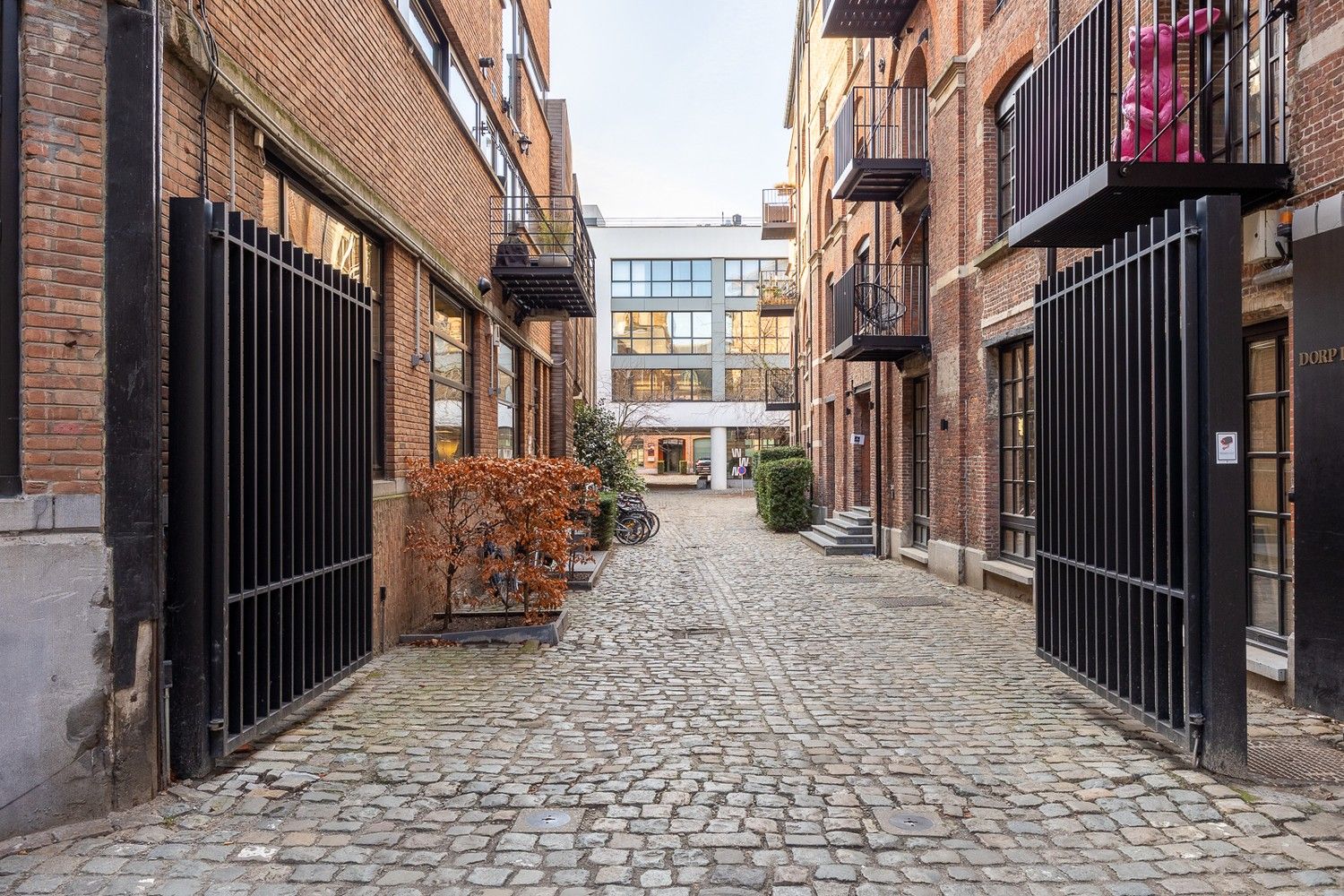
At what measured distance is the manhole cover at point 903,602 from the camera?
9.88 meters

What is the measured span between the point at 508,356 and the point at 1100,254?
1038cm

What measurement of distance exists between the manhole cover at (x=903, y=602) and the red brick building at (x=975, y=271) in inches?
36.5

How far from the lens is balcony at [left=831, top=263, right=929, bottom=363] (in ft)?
43.7

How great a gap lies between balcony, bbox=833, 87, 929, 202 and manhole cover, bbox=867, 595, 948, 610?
6680mm

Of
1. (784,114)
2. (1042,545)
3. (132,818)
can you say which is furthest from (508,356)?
(784,114)

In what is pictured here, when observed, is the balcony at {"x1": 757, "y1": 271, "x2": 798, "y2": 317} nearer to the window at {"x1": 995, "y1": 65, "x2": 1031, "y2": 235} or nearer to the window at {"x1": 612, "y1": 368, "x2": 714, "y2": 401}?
the window at {"x1": 612, "y1": 368, "x2": 714, "y2": 401}

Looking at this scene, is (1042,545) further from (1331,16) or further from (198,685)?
(198,685)

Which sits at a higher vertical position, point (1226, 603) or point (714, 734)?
point (1226, 603)

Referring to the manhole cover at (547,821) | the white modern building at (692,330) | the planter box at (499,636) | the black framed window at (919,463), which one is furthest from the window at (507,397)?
the white modern building at (692,330)

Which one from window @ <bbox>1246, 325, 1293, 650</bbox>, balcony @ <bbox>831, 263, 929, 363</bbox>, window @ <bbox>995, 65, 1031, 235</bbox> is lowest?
window @ <bbox>1246, 325, 1293, 650</bbox>

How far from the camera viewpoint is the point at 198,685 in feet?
13.8

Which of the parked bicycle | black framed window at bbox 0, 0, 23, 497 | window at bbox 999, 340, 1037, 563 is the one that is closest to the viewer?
black framed window at bbox 0, 0, 23, 497

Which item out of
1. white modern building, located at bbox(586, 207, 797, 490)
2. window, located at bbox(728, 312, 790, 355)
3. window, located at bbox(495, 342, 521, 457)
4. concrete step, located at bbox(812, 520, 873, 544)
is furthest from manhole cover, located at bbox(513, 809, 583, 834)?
window, located at bbox(728, 312, 790, 355)

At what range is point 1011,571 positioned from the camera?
9992mm
